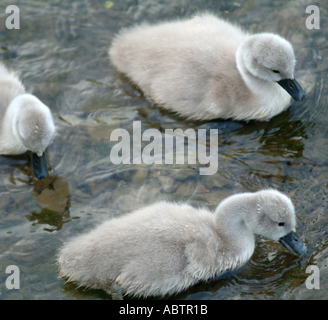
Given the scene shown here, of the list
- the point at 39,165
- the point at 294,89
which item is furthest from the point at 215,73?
the point at 39,165

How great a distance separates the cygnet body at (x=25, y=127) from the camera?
14.2 feet

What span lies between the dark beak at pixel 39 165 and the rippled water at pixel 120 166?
16 centimetres

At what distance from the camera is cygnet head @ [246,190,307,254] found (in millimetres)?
3607

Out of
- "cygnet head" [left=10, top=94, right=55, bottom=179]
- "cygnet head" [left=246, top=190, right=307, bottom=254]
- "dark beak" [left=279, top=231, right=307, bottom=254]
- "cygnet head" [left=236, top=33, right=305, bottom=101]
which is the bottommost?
"dark beak" [left=279, top=231, right=307, bottom=254]

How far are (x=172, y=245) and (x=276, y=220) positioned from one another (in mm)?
824

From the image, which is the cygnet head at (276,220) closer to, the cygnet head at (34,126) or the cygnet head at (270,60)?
the cygnet head at (270,60)

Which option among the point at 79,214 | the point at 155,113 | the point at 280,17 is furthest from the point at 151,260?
the point at 280,17

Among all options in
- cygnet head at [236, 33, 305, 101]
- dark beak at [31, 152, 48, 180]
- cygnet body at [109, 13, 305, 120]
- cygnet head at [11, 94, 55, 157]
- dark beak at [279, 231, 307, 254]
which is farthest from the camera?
cygnet body at [109, 13, 305, 120]

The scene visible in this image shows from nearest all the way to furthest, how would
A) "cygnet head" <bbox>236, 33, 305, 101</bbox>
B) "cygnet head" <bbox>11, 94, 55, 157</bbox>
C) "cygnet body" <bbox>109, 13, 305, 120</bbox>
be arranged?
"cygnet head" <bbox>11, 94, 55, 157</bbox>
"cygnet head" <bbox>236, 33, 305, 101</bbox>
"cygnet body" <bbox>109, 13, 305, 120</bbox>

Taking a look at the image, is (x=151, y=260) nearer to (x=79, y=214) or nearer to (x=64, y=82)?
(x=79, y=214)

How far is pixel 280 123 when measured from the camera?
5.05 metres

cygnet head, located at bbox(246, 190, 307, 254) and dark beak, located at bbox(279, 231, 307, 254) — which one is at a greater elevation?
cygnet head, located at bbox(246, 190, 307, 254)

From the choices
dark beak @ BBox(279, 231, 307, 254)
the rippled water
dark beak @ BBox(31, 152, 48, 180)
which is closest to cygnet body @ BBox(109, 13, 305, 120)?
the rippled water

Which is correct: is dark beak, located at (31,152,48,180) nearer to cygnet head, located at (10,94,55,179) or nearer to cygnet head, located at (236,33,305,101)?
cygnet head, located at (10,94,55,179)
